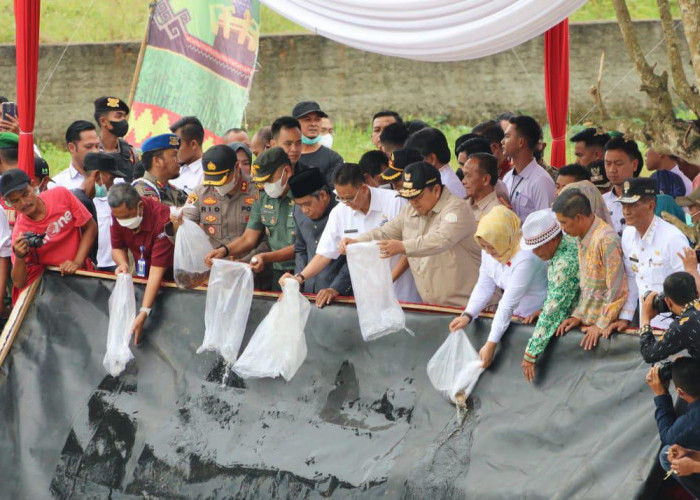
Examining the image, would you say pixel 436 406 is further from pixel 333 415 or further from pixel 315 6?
pixel 315 6

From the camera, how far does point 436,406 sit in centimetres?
596

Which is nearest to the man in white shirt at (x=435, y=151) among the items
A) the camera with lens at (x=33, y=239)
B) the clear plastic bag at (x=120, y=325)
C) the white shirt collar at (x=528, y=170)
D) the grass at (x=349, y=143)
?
the white shirt collar at (x=528, y=170)

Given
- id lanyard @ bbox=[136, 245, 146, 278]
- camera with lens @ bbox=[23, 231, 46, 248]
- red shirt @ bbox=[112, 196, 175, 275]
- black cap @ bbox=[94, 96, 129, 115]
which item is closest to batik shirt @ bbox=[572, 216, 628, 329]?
red shirt @ bbox=[112, 196, 175, 275]

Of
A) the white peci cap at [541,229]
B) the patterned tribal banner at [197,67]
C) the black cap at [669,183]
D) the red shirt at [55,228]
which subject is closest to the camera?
the white peci cap at [541,229]

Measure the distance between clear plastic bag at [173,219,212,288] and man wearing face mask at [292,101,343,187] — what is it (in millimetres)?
1459

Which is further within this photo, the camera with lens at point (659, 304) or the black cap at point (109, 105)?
the black cap at point (109, 105)

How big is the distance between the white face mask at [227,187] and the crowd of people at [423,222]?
13 mm

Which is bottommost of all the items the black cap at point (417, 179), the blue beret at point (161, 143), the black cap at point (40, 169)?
the black cap at point (40, 169)

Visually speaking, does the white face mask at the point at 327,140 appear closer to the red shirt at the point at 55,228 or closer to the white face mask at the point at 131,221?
the red shirt at the point at 55,228

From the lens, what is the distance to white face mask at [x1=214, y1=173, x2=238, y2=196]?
290 inches

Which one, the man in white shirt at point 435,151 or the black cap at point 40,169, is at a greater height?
the man in white shirt at point 435,151

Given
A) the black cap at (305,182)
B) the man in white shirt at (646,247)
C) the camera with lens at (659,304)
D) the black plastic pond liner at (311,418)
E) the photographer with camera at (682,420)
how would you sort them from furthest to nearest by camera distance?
the black cap at (305,182) < the man in white shirt at (646,247) < the black plastic pond liner at (311,418) < the camera with lens at (659,304) < the photographer with camera at (682,420)

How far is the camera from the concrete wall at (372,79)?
47.6 ft

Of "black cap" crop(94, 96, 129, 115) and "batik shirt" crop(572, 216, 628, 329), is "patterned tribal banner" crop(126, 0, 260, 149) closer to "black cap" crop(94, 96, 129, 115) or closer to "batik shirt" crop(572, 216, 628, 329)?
"black cap" crop(94, 96, 129, 115)
